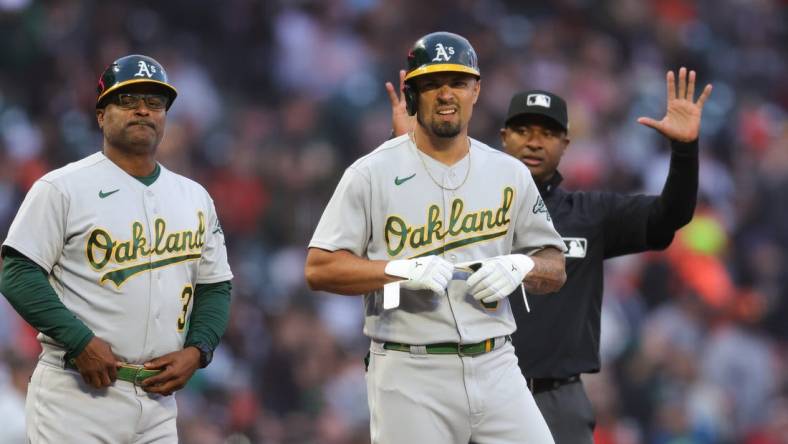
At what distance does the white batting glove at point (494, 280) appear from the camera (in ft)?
14.1

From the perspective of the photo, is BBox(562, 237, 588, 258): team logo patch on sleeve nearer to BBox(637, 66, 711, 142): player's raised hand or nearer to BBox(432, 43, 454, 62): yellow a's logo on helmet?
BBox(637, 66, 711, 142): player's raised hand

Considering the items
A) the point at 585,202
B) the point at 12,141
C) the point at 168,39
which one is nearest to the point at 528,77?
the point at 168,39

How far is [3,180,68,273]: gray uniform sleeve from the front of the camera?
14.3 ft

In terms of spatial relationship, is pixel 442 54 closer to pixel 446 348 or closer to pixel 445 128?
pixel 445 128

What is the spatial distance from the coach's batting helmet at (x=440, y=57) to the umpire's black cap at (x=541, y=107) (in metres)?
1.06

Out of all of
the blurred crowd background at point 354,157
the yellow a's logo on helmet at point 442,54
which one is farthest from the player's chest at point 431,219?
the blurred crowd background at point 354,157

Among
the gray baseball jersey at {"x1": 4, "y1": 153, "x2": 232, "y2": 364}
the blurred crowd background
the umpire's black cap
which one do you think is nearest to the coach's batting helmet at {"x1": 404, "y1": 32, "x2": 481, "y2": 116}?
the gray baseball jersey at {"x1": 4, "y1": 153, "x2": 232, "y2": 364}

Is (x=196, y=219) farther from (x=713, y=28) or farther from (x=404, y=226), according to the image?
(x=713, y=28)

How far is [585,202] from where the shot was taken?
5.65m

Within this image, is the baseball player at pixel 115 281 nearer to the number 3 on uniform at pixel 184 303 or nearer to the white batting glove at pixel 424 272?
the number 3 on uniform at pixel 184 303

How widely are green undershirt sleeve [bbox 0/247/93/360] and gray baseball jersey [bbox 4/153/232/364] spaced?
0.18 ft

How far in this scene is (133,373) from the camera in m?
4.46

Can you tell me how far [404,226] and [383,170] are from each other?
0.66ft

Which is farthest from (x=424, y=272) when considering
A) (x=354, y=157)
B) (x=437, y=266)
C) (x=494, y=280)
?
(x=354, y=157)
